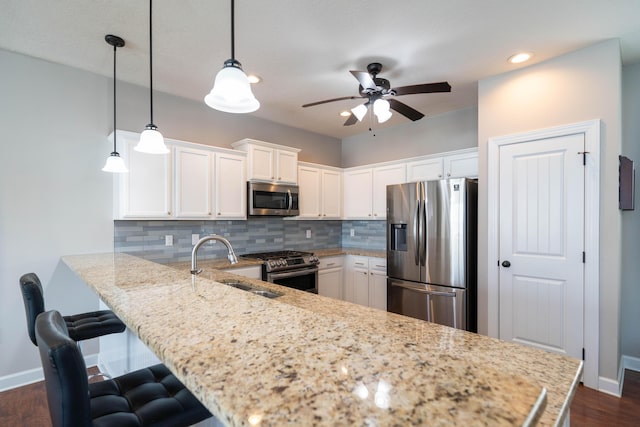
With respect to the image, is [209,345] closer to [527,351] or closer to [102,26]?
[527,351]

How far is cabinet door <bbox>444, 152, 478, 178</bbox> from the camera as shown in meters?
3.49

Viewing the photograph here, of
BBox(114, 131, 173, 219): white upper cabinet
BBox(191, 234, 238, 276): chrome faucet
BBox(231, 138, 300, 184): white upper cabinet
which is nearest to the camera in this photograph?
BBox(191, 234, 238, 276): chrome faucet

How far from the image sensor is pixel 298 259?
3742 millimetres

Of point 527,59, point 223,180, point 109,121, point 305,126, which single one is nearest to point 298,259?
point 223,180

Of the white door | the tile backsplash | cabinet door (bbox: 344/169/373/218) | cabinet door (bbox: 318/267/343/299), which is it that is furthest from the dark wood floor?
cabinet door (bbox: 344/169/373/218)

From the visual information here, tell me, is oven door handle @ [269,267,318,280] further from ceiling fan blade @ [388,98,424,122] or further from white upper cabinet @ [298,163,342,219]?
ceiling fan blade @ [388,98,424,122]

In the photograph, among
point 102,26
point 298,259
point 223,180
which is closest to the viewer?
point 102,26

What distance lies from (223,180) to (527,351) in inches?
123

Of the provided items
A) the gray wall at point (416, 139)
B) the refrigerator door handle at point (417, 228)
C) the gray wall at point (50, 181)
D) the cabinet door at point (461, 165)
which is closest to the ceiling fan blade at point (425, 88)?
the refrigerator door handle at point (417, 228)

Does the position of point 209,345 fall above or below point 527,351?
above

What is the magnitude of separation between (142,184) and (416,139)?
347 centimetres

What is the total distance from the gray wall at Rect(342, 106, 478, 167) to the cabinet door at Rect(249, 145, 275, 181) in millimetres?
1787

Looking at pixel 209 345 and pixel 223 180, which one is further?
pixel 223 180

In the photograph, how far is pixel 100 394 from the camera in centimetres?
113
